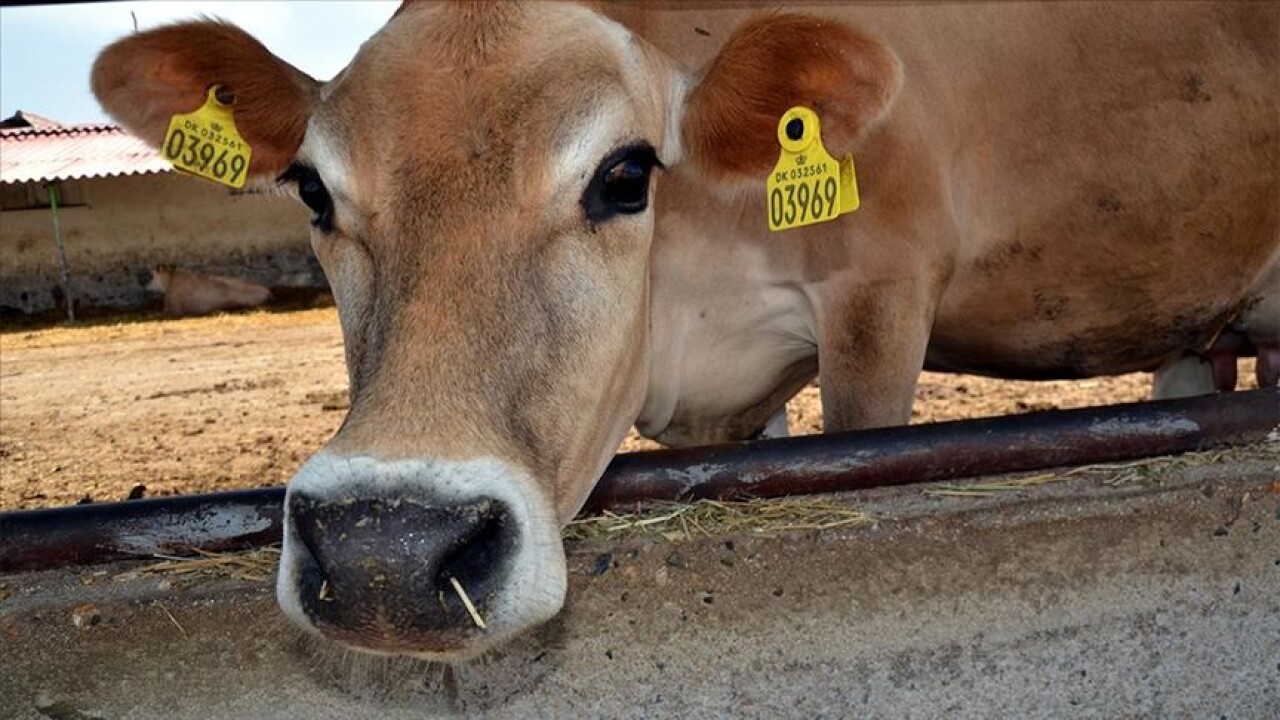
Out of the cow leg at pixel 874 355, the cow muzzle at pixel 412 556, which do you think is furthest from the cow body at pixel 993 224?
the cow muzzle at pixel 412 556

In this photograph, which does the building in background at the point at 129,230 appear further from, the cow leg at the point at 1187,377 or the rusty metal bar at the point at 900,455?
the rusty metal bar at the point at 900,455

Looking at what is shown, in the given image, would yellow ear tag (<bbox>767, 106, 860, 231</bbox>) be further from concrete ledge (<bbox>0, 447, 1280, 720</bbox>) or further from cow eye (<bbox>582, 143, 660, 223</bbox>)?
concrete ledge (<bbox>0, 447, 1280, 720</bbox>)

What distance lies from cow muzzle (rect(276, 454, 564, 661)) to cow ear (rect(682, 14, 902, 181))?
1.28 metres

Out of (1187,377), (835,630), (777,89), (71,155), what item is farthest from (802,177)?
(71,155)

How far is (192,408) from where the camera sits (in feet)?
26.5

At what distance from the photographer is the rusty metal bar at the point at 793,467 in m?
2.30

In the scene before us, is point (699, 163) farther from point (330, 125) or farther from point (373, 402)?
point (373, 402)

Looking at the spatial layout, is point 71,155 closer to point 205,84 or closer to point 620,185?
point 205,84

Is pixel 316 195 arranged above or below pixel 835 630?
above

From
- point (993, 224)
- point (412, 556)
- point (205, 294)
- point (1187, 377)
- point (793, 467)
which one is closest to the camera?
point (412, 556)

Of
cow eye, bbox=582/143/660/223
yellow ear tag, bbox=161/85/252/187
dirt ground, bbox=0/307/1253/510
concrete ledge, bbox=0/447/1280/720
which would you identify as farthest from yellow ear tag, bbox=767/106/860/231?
dirt ground, bbox=0/307/1253/510

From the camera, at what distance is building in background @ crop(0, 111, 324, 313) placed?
1672 cm

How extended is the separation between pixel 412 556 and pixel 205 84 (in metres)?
1.64

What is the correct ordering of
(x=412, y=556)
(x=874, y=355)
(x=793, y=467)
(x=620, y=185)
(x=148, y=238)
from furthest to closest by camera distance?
1. (x=148, y=238)
2. (x=874, y=355)
3. (x=793, y=467)
4. (x=620, y=185)
5. (x=412, y=556)
